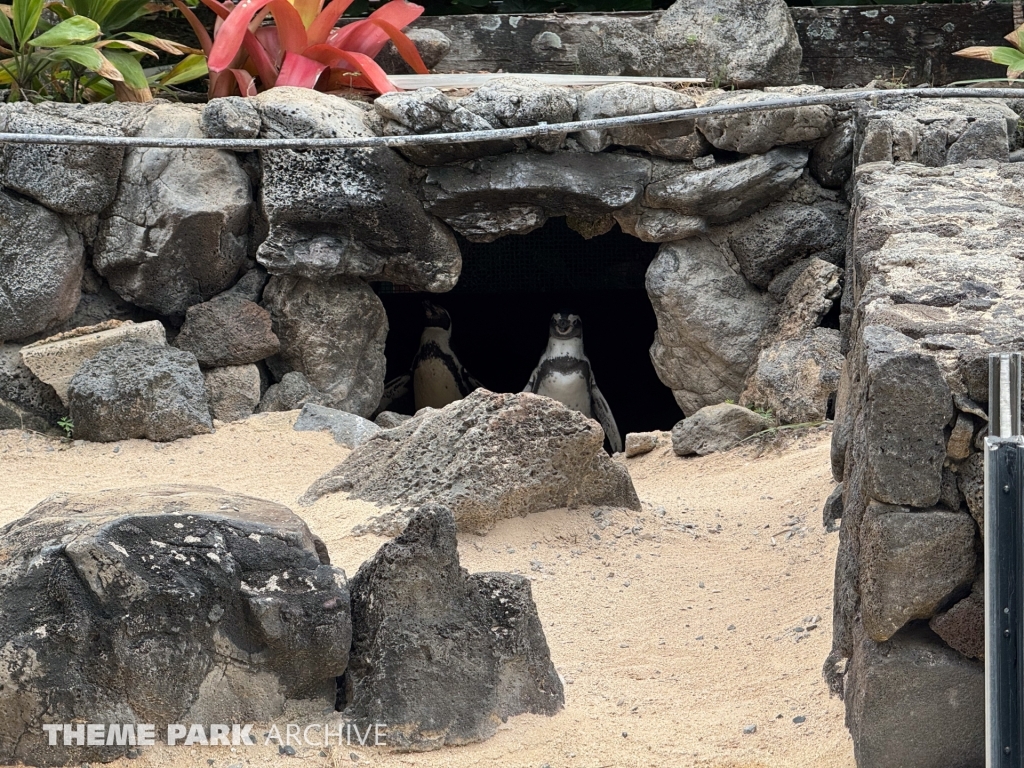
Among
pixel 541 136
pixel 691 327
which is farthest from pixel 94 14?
pixel 691 327

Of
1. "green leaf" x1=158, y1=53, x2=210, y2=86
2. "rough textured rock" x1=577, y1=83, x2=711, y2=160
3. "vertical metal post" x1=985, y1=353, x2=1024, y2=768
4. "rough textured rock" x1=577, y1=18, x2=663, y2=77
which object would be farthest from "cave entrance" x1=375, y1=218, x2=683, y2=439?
"vertical metal post" x1=985, y1=353, x2=1024, y2=768

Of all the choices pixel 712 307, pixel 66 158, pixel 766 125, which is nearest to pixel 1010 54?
pixel 766 125

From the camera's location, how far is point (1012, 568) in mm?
1789

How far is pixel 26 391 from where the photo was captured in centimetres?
570

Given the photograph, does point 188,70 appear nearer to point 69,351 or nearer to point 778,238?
point 69,351

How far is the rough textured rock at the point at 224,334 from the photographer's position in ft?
19.3

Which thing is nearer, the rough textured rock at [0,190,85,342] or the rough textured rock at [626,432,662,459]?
the rough textured rock at [0,190,85,342]

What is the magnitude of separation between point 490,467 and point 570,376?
3.48 meters

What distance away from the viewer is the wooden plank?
591 centimetres

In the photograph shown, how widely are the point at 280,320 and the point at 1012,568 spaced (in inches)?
187

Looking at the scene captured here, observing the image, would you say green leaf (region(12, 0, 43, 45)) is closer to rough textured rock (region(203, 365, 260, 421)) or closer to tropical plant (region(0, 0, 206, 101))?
tropical plant (region(0, 0, 206, 101))

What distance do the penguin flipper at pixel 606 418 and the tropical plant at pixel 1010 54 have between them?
2.77 metres

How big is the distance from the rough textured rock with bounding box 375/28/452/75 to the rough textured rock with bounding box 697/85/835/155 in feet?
4.61

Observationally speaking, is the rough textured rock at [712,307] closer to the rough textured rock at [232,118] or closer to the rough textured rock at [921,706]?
the rough textured rock at [232,118]
